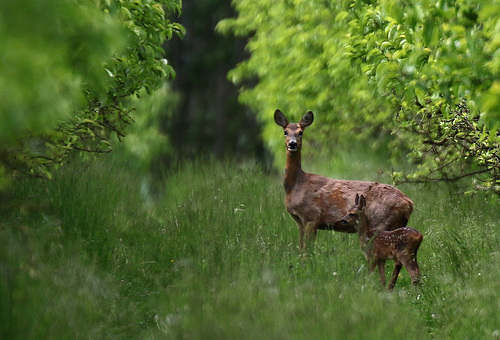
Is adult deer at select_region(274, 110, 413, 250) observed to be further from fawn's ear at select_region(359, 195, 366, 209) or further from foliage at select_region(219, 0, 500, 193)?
foliage at select_region(219, 0, 500, 193)

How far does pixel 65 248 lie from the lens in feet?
28.1

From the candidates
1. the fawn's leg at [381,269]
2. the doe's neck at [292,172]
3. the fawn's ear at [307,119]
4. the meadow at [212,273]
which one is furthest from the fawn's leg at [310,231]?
the fawn's ear at [307,119]

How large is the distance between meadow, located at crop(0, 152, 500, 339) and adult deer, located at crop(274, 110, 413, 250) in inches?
12.7

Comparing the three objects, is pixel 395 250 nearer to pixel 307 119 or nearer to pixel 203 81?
pixel 307 119

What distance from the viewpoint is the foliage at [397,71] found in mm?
5902

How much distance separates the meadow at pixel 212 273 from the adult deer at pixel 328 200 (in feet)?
1.06

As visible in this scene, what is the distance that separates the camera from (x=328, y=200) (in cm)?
971

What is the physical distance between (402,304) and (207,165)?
33.0 ft

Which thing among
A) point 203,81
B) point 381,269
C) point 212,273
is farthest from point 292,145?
point 203,81

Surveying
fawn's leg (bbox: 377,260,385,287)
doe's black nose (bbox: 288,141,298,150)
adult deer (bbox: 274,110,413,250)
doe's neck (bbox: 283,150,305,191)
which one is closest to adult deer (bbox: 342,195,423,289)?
fawn's leg (bbox: 377,260,385,287)

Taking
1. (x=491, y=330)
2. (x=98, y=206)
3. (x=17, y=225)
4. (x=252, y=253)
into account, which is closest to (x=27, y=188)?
(x=98, y=206)

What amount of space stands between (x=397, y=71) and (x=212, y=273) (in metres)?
2.93

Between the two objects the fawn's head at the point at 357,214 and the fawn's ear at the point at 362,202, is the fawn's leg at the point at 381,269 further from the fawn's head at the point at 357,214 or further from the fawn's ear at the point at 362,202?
the fawn's ear at the point at 362,202

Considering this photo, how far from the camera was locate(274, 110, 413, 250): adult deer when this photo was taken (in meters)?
9.20
